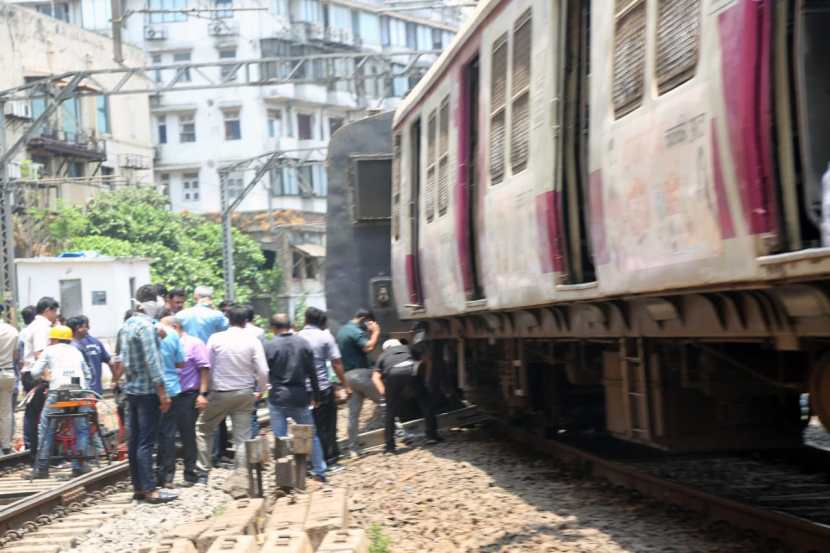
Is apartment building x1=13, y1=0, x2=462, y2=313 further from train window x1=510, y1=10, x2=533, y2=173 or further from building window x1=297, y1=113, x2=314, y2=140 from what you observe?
train window x1=510, y1=10, x2=533, y2=173

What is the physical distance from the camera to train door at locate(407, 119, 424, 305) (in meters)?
14.0

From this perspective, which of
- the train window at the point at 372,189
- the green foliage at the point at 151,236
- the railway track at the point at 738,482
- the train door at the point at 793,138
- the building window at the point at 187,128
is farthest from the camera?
the building window at the point at 187,128

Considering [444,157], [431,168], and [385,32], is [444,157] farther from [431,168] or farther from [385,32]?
[385,32]

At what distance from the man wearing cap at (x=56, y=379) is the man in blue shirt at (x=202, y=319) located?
1146mm

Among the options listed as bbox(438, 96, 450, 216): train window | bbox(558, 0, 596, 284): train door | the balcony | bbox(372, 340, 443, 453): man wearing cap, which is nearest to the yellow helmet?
bbox(372, 340, 443, 453): man wearing cap

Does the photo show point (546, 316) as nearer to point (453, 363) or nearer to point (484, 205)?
point (484, 205)

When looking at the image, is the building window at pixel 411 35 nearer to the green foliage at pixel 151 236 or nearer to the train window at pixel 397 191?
the green foliage at pixel 151 236

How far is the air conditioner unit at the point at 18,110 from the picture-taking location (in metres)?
46.8

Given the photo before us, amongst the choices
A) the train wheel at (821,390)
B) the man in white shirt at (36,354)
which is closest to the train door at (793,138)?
the train wheel at (821,390)

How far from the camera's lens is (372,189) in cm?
1798

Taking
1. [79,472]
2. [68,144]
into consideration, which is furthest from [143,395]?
[68,144]

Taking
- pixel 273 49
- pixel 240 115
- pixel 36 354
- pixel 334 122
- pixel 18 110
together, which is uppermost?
pixel 273 49

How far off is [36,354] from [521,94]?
826 centimetres

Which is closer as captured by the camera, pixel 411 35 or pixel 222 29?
pixel 222 29
